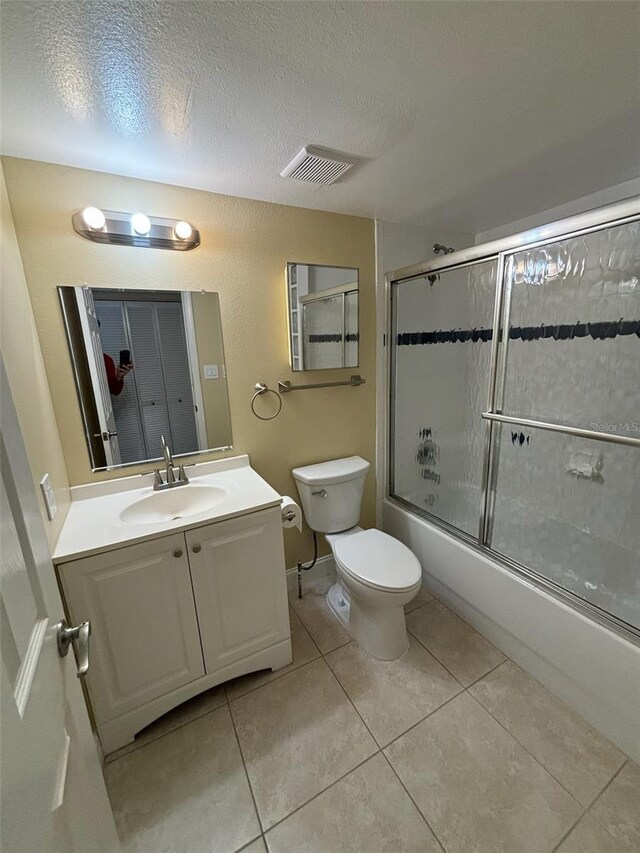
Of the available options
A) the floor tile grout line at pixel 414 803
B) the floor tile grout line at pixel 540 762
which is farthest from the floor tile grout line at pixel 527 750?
the floor tile grout line at pixel 414 803

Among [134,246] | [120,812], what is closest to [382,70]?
[134,246]

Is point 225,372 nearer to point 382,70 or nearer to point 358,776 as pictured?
point 382,70

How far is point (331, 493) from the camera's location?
191 centimetres

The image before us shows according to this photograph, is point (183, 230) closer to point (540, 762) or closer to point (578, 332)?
point (578, 332)

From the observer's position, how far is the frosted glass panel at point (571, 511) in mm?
1648

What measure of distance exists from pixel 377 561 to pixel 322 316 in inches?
50.5

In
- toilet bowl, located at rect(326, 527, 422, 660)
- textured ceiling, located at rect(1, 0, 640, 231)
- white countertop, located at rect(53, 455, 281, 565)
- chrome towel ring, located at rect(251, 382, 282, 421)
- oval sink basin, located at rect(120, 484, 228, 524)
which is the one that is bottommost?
toilet bowl, located at rect(326, 527, 422, 660)

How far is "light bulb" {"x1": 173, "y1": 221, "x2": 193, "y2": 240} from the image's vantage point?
1475 millimetres

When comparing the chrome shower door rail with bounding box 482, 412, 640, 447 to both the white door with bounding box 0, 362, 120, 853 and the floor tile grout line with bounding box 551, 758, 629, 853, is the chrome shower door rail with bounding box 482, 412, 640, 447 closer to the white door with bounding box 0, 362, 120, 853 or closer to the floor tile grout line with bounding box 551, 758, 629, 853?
the floor tile grout line with bounding box 551, 758, 629, 853

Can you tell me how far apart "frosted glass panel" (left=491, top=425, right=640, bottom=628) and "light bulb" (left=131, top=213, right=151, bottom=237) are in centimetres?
187

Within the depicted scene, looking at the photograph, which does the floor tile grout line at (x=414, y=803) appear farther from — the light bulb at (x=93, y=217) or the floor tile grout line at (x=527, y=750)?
the light bulb at (x=93, y=217)

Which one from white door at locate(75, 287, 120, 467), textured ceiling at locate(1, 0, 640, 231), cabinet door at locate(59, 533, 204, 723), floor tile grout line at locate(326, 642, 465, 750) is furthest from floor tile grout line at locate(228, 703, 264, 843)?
textured ceiling at locate(1, 0, 640, 231)

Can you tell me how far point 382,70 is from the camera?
0.93 m

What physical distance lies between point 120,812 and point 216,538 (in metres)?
0.87
